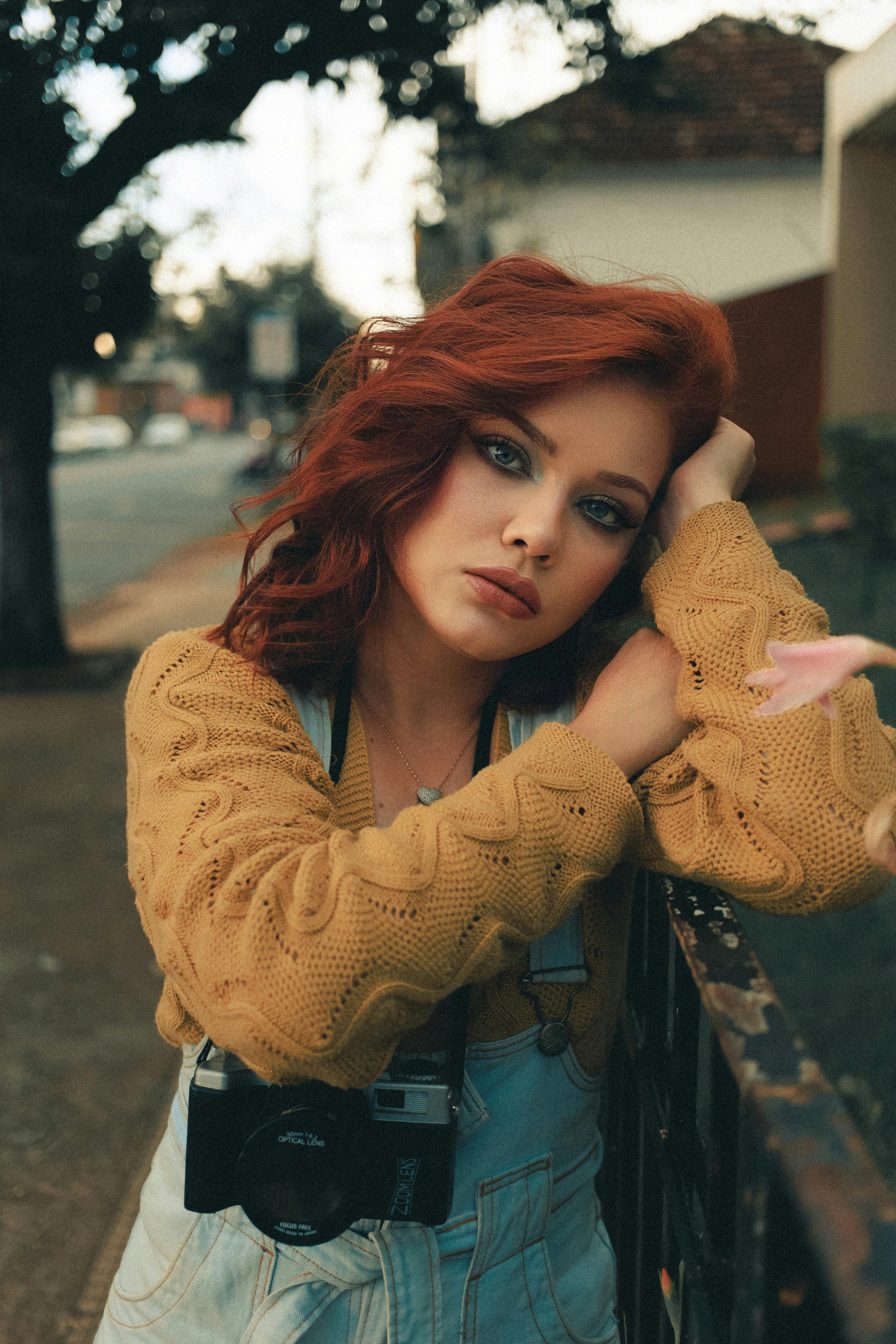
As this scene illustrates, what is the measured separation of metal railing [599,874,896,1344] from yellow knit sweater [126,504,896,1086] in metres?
0.12

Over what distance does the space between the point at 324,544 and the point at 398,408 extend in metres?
0.24

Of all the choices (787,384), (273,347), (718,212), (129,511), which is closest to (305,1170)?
(787,384)

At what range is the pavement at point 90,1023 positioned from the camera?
Answer: 2.75 metres

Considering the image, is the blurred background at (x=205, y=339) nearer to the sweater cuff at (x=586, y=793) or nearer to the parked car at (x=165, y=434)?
the sweater cuff at (x=586, y=793)

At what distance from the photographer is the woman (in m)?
1.22

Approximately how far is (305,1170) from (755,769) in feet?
2.28

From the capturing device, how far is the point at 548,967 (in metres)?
1.48

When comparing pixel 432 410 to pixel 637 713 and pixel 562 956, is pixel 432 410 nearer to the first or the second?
pixel 637 713

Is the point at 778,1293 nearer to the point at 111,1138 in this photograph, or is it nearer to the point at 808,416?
the point at 111,1138

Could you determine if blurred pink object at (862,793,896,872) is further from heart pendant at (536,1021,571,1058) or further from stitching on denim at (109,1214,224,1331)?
stitching on denim at (109,1214,224,1331)

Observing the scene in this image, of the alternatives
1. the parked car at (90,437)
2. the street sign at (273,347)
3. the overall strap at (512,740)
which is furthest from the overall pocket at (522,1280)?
the parked car at (90,437)

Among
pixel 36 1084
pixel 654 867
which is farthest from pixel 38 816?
pixel 654 867

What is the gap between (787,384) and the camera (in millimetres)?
12758

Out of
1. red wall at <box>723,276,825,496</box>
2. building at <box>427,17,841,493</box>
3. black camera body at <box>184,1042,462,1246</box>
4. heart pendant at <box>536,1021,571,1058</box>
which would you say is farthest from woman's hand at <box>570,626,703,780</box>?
building at <box>427,17,841,493</box>
